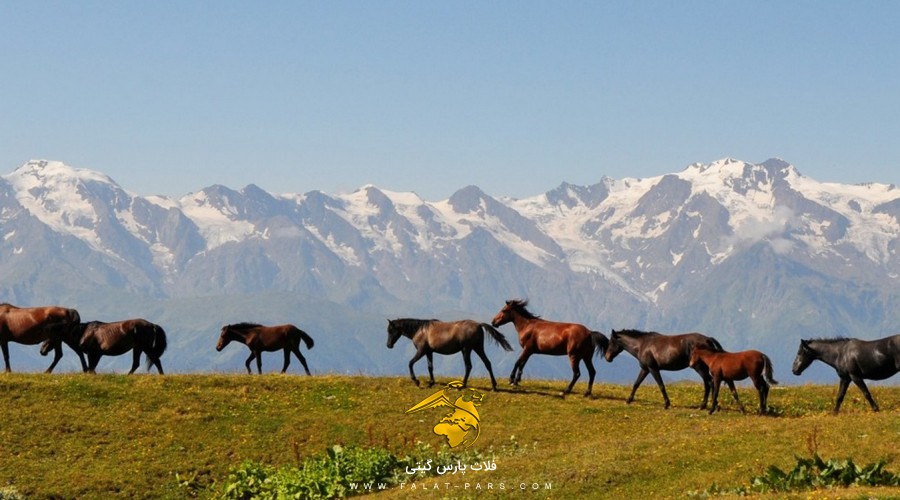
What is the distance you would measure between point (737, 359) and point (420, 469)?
1287 cm

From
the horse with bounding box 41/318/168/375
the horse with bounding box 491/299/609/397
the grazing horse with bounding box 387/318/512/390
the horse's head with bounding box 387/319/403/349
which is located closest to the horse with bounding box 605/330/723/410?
the horse with bounding box 491/299/609/397

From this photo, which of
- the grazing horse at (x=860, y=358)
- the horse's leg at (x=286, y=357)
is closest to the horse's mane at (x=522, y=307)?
the horse's leg at (x=286, y=357)

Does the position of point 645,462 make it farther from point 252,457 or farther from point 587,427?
point 252,457

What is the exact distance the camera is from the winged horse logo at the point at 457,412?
3706cm

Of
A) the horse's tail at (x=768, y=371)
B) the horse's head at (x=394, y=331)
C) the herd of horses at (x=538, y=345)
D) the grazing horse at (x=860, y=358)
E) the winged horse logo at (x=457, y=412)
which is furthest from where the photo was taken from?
the horse's head at (x=394, y=331)

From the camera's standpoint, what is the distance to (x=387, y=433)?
37625 mm

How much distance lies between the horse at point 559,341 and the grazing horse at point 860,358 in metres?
8.13

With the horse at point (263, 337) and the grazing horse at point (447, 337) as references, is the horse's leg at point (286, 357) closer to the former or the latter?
the horse at point (263, 337)

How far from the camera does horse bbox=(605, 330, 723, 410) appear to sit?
4188 cm

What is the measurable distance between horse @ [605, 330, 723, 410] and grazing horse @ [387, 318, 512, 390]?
4.76 meters

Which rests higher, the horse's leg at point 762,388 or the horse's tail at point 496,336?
the horse's tail at point 496,336

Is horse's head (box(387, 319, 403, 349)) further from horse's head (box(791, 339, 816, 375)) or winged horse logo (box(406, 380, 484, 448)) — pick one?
horse's head (box(791, 339, 816, 375))

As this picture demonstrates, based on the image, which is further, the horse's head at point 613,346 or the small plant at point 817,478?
the horse's head at point 613,346

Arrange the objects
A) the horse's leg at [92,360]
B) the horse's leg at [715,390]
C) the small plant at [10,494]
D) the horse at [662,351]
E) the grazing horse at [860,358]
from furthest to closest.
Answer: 1. the horse's leg at [92,360]
2. the horse at [662,351]
3. the horse's leg at [715,390]
4. the grazing horse at [860,358]
5. the small plant at [10,494]
